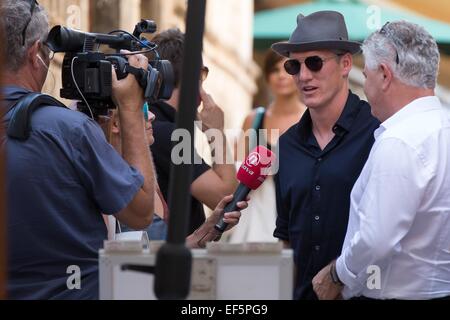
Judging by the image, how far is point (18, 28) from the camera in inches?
152

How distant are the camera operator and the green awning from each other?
249 inches

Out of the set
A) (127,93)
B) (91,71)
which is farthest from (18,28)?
(127,93)

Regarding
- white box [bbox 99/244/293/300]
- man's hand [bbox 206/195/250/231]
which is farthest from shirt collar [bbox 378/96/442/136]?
white box [bbox 99/244/293/300]

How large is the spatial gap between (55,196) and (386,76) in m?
1.41

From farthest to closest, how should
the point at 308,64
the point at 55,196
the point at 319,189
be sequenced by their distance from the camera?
the point at 308,64 → the point at 319,189 → the point at 55,196

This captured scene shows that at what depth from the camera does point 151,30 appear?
4.38m

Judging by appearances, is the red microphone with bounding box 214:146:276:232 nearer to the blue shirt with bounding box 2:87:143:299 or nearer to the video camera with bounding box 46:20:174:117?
the video camera with bounding box 46:20:174:117

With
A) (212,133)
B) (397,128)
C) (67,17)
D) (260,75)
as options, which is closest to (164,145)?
(212,133)

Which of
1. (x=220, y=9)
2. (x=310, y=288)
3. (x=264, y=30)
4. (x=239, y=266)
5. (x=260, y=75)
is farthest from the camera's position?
(x=260, y=75)

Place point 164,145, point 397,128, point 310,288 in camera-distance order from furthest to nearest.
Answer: point 164,145 < point 310,288 < point 397,128

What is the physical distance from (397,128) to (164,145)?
1.53 meters

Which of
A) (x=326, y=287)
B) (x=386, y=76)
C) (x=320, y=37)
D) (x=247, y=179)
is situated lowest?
(x=326, y=287)

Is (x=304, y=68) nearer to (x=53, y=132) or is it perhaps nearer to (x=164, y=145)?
(x=164, y=145)
